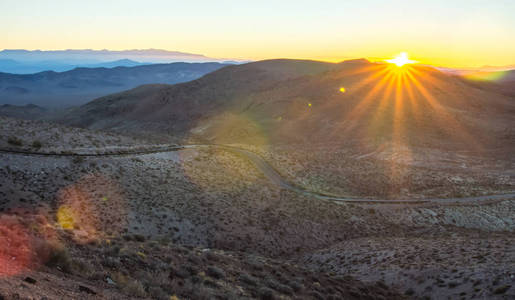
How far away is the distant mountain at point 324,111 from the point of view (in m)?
63.4

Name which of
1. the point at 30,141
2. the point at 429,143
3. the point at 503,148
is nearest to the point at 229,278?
the point at 30,141

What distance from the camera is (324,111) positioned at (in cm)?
7581

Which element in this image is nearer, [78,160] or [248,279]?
[248,279]

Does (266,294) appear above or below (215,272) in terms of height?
below

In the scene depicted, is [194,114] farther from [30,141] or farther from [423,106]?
[30,141]

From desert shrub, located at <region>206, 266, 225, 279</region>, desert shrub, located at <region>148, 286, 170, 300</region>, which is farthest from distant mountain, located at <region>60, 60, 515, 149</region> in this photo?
desert shrub, located at <region>148, 286, 170, 300</region>

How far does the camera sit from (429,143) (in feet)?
187

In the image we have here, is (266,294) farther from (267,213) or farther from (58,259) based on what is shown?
(267,213)

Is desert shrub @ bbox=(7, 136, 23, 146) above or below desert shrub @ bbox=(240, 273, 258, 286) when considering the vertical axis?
above

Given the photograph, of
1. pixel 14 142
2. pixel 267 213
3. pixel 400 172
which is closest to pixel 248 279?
pixel 267 213

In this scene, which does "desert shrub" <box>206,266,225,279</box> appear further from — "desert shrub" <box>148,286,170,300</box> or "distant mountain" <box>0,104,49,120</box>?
"distant mountain" <box>0,104,49,120</box>

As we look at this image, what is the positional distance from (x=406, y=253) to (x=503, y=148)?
152ft

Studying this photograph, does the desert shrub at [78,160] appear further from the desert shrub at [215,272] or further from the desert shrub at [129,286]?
the desert shrub at [129,286]

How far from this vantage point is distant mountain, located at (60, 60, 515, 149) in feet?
208
